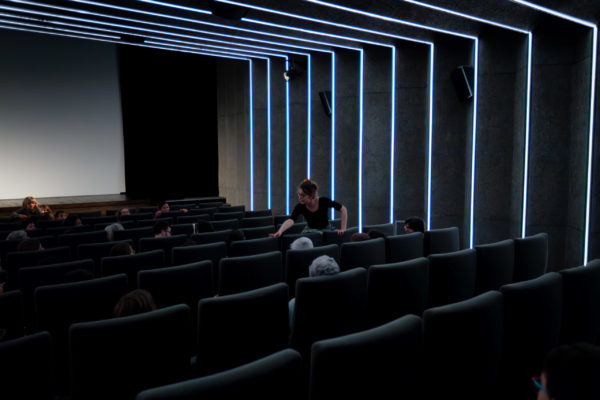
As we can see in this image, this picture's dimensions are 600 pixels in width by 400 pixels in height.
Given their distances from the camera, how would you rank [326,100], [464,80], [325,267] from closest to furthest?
1. [325,267]
2. [464,80]
3. [326,100]

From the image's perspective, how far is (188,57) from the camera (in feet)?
49.3

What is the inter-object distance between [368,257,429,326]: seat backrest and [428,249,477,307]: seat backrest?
0.24 metres

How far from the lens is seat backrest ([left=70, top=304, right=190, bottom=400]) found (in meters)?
2.07

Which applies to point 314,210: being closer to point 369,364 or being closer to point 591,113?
point 591,113

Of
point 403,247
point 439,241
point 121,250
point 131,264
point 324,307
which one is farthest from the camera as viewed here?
point 439,241

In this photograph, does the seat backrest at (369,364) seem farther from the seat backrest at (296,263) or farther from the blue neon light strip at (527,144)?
the blue neon light strip at (527,144)

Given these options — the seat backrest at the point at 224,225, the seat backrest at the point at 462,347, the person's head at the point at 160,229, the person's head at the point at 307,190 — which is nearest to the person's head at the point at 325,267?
the seat backrest at the point at 462,347

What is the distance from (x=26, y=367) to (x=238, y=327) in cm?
99

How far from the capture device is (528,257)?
416cm

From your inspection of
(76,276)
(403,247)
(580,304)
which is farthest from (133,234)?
(580,304)

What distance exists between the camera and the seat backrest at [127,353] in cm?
207

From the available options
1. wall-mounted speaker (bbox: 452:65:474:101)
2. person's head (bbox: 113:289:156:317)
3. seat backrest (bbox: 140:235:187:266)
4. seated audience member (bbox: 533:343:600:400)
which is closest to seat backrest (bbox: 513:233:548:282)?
seated audience member (bbox: 533:343:600:400)

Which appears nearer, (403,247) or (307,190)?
(403,247)

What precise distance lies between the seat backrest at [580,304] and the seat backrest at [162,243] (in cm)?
381
